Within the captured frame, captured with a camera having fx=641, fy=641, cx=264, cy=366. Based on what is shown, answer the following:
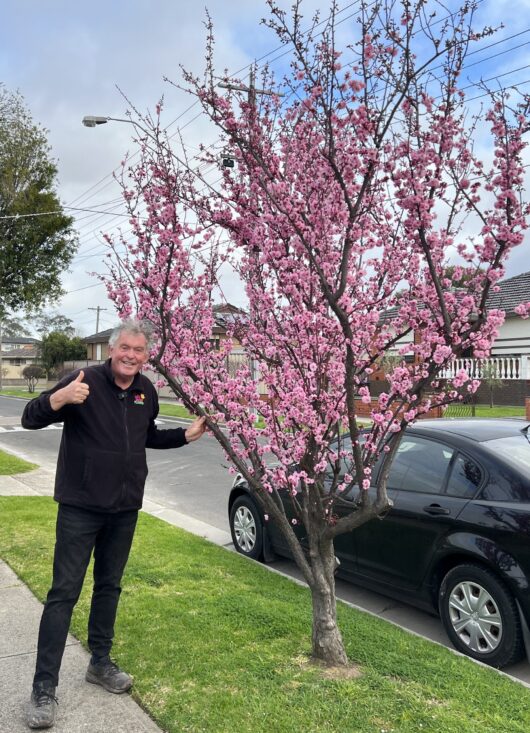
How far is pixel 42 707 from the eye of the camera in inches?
117

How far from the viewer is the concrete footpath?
9.71ft

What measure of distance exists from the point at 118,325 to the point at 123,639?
1.94 meters

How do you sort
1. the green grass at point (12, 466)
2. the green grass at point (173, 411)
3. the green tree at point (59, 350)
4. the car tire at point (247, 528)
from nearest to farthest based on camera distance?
the car tire at point (247, 528) → the green grass at point (12, 466) → the green grass at point (173, 411) → the green tree at point (59, 350)

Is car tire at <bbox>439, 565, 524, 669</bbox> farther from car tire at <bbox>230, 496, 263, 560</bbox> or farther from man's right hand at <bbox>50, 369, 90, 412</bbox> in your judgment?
man's right hand at <bbox>50, 369, 90, 412</bbox>

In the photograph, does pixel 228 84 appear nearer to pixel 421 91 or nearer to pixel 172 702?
pixel 421 91

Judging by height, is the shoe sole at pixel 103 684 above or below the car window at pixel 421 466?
below

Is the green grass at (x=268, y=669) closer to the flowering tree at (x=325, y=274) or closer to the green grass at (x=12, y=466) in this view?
the flowering tree at (x=325, y=274)

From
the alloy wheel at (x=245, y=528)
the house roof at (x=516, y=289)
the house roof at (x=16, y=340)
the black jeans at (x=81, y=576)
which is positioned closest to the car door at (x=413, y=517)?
the alloy wheel at (x=245, y=528)

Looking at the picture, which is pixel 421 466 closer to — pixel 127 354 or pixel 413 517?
pixel 413 517

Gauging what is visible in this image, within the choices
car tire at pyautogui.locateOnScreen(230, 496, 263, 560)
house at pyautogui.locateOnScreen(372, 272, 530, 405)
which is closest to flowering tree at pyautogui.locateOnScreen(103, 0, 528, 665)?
car tire at pyautogui.locateOnScreen(230, 496, 263, 560)

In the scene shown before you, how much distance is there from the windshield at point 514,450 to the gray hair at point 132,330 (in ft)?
8.52

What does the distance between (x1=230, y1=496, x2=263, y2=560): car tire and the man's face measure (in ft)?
10.9

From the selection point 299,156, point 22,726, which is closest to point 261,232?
point 299,156

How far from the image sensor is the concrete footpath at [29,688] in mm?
2961
